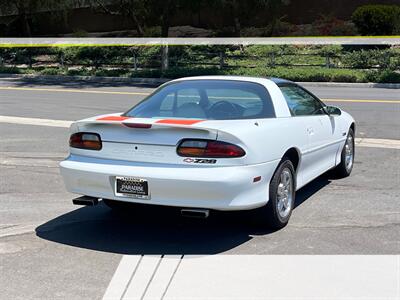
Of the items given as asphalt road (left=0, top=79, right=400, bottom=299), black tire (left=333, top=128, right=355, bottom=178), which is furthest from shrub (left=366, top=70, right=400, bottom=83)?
black tire (left=333, top=128, right=355, bottom=178)

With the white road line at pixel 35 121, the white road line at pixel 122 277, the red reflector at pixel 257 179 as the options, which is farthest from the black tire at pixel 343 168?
the white road line at pixel 35 121

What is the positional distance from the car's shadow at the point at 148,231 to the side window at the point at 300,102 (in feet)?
3.45

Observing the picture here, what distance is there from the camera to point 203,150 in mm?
5070

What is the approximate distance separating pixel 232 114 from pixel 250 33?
1159 inches

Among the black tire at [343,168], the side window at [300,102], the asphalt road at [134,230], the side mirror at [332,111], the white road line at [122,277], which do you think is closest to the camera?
the white road line at [122,277]

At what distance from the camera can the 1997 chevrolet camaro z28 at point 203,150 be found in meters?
5.04

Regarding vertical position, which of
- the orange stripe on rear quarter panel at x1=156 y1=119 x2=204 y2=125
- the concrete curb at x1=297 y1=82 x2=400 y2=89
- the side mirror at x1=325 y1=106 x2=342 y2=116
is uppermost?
the orange stripe on rear quarter panel at x1=156 y1=119 x2=204 y2=125

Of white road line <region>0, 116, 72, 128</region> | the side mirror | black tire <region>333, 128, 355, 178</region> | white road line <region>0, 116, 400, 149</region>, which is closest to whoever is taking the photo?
the side mirror

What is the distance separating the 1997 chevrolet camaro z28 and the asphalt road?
34 cm

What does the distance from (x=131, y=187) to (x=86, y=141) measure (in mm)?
727

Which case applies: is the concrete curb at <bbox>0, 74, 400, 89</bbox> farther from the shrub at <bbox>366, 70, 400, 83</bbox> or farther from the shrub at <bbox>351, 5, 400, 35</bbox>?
the shrub at <bbox>351, 5, 400, 35</bbox>

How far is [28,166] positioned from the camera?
28.7 ft

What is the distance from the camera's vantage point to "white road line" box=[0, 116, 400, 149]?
1020 centimetres

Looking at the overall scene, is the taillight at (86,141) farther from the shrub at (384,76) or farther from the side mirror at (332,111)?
the shrub at (384,76)
